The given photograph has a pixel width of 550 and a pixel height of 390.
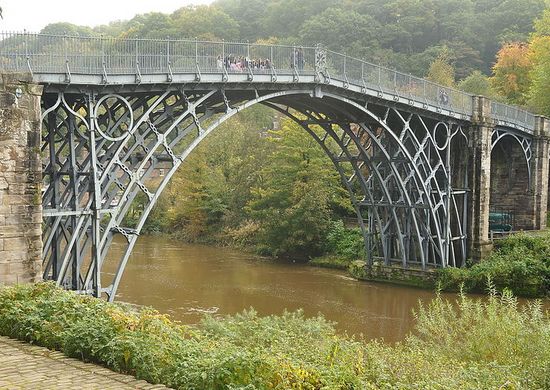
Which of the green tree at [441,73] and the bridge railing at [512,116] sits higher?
the green tree at [441,73]

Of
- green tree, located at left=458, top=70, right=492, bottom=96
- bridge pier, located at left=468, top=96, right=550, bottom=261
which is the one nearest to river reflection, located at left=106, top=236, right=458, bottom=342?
bridge pier, located at left=468, top=96, right=550, bottom=261

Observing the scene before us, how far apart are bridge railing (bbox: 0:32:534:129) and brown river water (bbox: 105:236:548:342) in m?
7.71

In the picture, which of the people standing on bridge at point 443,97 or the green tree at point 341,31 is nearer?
the people standing on bridge at point 443,97

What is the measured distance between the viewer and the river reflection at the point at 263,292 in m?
23.6

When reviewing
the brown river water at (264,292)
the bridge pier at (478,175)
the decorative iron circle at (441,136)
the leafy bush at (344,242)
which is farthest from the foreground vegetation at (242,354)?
the leafy bush at (344,242)

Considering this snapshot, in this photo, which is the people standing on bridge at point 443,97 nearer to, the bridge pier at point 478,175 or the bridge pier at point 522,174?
the bridge pier at point 478,175

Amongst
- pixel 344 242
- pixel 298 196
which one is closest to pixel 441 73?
pixel 298 196

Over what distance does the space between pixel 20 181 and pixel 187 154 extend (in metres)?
6.13

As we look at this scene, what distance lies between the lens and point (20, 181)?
1364 cm

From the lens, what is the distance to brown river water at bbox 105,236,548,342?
77.2 ft

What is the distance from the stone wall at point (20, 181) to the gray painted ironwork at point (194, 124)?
754 mm

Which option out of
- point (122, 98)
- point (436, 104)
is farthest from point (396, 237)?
point (122, 98)

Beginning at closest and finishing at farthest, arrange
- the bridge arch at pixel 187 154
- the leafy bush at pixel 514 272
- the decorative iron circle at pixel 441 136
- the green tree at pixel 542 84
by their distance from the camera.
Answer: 1. the bridge arch at pixel 187 154
2. the leafy bush at pixel 514 272
3. the decorative iron circle at pixel 441 136
4. the green tree at pixel 542 84

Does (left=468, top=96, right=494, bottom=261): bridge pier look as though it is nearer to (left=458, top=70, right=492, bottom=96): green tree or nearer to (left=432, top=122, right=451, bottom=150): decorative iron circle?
(left=432, top=122, right=451, bottom=150): decorative iron circle
